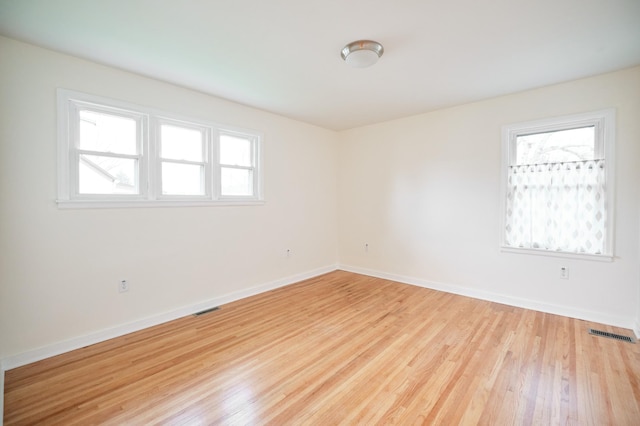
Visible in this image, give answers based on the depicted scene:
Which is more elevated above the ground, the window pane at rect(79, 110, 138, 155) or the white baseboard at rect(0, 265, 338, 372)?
the window pane at rect(79, 110, 138, 155)

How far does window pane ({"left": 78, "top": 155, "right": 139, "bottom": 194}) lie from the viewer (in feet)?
8.48

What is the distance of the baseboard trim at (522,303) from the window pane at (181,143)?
3.39 metres

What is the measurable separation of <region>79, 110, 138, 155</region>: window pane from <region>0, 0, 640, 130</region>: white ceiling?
51 cm

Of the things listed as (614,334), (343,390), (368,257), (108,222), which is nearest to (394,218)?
(368,257)

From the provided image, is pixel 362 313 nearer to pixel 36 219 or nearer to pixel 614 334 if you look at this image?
pixel 614 334

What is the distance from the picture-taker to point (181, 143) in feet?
10.6

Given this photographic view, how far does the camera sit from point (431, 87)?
125 inches

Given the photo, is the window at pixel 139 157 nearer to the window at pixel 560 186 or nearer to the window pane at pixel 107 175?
the window pane at pixel 107 175

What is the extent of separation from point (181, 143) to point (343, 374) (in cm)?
295

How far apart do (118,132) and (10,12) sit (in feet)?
3.46

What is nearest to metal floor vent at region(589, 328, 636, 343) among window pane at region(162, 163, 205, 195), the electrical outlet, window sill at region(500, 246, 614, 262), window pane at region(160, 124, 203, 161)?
the electrical outlet

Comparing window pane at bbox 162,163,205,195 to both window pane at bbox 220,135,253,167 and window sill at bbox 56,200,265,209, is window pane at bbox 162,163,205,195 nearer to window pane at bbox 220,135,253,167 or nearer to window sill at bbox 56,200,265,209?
window sill at bbox 56,200,265,209

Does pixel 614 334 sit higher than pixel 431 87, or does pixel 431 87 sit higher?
pixel 431 87

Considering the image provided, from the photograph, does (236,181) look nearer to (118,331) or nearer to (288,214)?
(288,214)
